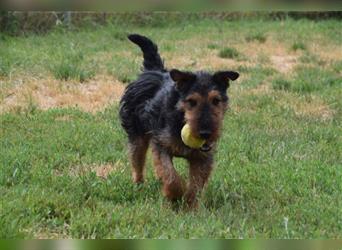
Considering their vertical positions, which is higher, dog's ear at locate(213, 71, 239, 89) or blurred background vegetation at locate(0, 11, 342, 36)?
dog's ear at locate(213, 71, 239, 89)

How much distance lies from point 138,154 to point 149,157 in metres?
0.60

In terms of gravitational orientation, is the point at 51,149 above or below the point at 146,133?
below

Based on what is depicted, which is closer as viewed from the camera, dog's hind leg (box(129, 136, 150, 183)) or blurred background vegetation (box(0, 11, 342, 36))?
dog's hind leg (box(129, 136, 150, 183))

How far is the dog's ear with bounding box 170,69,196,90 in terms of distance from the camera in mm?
5672

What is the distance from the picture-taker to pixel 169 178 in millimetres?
5832

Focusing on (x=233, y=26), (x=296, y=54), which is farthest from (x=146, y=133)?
(x=233, y=26)

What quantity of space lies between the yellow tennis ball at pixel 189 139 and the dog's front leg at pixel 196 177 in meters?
0.39

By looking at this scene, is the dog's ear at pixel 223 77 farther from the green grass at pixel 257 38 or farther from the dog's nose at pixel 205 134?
the green grass at pixel 257 38

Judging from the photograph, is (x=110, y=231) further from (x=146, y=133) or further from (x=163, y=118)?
(x=146, y=133)

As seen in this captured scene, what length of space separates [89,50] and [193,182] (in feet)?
32.1

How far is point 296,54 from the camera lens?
15867 mm

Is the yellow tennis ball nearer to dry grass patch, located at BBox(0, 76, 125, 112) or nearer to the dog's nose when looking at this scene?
the dog's nose

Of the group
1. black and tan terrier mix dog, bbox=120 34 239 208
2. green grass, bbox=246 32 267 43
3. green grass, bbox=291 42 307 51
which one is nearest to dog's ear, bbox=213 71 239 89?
black and tan terrier mix dog, bbox=120 34 239 208

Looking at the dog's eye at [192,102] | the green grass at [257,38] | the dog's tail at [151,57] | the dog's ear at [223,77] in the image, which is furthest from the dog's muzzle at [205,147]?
the green grass at [257,38]
